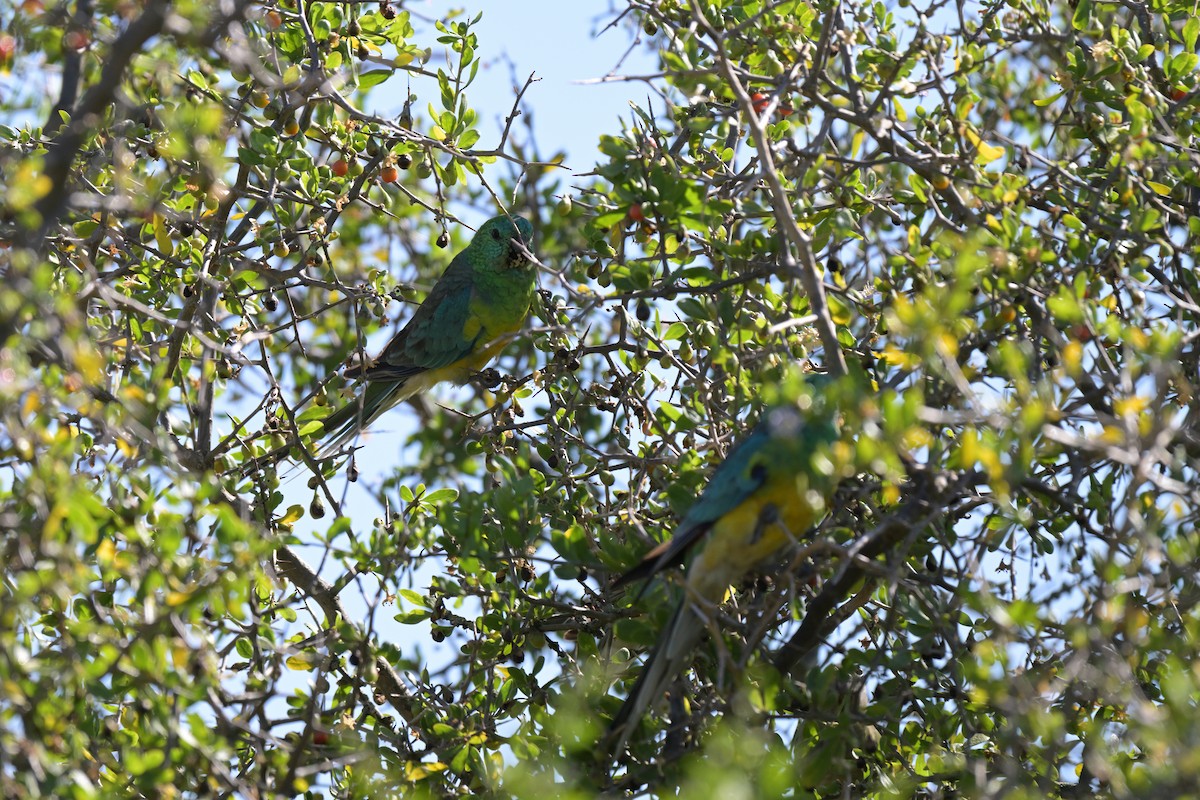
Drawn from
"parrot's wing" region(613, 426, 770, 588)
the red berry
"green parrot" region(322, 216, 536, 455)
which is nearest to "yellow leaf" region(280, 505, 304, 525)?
"parrot's wing" region(613, 426, 770, 588)

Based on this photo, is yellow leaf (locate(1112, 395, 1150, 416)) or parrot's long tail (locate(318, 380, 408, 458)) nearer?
yellow leaf (locate(1112, 395, 1150, 416))

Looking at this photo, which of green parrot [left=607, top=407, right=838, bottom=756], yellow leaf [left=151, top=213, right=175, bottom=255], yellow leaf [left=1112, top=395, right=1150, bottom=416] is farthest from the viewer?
yellow leaf [left=151, top=213, right=175, bottom=255]

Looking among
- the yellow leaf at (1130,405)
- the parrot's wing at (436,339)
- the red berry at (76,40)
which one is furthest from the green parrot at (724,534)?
the parrot's wing at (436,339)

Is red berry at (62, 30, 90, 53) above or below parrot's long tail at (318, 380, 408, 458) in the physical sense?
below

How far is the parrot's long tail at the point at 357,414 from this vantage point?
6.32m

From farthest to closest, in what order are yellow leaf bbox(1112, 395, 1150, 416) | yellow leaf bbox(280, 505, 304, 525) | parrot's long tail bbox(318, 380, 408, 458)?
parrot's long tail bbox(318, 380, 408, 458)
yellow leaf bbox(280, 505, 304, 525)
yellow leaf bbox(1112, 395, 1150, 416)

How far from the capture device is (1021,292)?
405 cm

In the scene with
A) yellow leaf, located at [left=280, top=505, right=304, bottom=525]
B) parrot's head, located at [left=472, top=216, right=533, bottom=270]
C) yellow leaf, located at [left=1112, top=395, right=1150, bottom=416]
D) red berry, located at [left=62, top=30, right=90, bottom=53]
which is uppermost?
parrot's head, located at [left=472, top=216, right=533, bottom=270]

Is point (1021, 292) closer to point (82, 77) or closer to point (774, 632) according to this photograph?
point (774, 632)

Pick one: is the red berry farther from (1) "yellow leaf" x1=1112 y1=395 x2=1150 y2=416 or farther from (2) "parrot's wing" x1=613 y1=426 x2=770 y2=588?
(1) "yellow leaf" x1=1112 y1=395 x2=1150 y2=416

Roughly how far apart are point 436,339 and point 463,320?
216 millimetres

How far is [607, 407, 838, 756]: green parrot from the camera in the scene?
155 inches

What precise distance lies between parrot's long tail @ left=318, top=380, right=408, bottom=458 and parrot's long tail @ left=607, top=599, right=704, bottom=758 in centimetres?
189

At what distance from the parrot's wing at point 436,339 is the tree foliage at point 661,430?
165 cm
